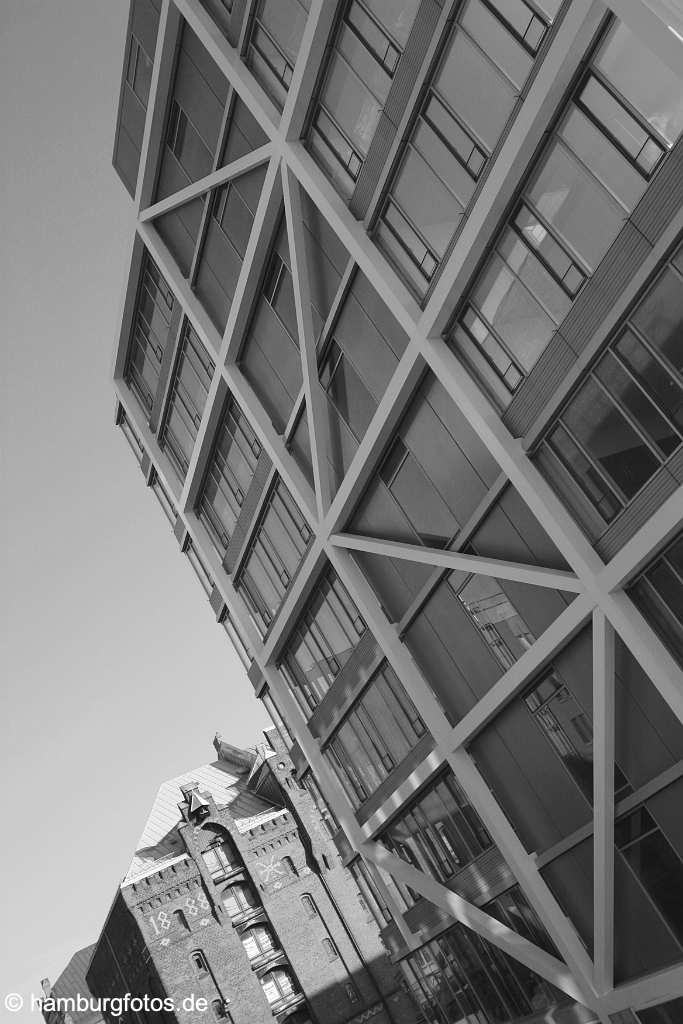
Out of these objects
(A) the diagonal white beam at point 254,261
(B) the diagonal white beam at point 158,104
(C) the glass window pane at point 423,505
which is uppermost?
(B) the diagonal white beam at point 158,104

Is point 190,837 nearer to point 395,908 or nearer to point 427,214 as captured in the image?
point 395,908

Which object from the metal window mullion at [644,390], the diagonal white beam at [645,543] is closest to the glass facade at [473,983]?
the diagonal white beam at [645,543]

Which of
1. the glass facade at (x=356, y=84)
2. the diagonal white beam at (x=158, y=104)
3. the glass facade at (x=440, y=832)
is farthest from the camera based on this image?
the diagonal white beam at (x=158, y=104)

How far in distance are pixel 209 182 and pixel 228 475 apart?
7999mm

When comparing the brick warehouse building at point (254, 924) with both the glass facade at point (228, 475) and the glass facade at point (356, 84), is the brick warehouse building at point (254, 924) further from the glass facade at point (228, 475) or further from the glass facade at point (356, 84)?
the glass facade at point (356, 84)

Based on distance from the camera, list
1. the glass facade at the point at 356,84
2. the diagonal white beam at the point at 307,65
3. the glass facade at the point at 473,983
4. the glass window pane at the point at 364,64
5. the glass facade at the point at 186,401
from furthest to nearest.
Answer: the glass facade at the point at 186,401 < the glass facade at the point at 473,983 < the diagonal white beam at the point at 307,65 < the glass window pane at the point at 364,64 < the glass facade at the point at 356,84

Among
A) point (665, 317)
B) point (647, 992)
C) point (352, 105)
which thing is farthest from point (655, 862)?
point (352, 105)

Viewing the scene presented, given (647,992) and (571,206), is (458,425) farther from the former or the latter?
(647,992)

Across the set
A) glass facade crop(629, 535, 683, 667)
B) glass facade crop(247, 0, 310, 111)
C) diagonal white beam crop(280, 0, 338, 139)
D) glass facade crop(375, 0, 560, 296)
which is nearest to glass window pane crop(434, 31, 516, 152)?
glass facade crop(375, 0, 560, 296)

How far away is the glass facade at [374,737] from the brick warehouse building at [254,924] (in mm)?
25857

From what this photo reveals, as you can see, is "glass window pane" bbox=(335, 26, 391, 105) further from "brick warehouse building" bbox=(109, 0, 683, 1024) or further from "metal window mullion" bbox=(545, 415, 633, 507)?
"metal window mullion" bbox=(545, 415, 633, 507)

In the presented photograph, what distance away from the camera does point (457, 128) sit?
15891 mm

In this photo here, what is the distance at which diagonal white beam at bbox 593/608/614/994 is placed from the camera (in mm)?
14203

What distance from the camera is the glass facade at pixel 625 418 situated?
42.4 ft
